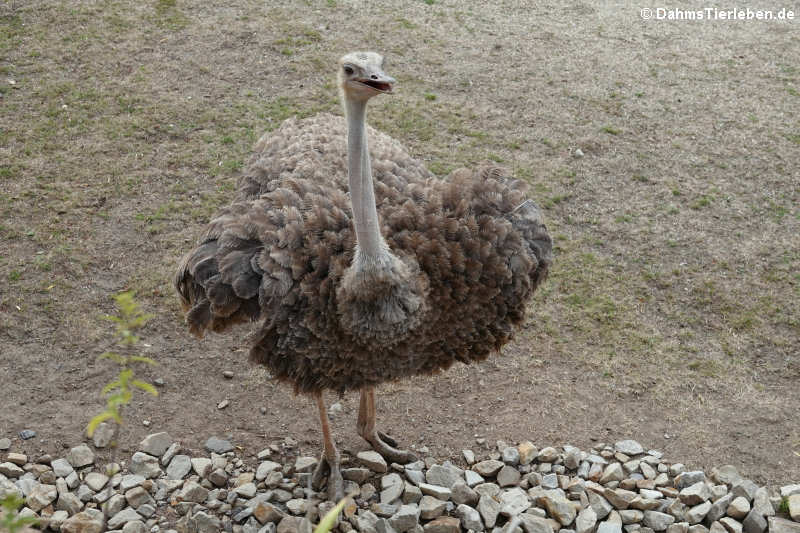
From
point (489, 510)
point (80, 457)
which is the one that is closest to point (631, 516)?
point (489, 510)

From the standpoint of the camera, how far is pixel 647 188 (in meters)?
8.73

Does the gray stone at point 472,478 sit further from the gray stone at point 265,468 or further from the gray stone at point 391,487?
the gray stone at point 265,468

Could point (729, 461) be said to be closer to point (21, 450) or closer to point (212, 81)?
point (21, 450)

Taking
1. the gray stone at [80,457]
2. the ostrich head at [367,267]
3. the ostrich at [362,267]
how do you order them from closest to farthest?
the ostrich head at [367,267] < the ostrich at [362,267] < the gray stone at [80,457]

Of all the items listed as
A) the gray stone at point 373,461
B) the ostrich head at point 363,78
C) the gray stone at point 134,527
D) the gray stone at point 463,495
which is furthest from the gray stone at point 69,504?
the ostrich head at point 363,78

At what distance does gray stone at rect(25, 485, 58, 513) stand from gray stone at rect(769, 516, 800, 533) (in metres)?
4.59

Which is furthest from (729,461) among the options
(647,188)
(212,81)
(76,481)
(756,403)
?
(212,81)

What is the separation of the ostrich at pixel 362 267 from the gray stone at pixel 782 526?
2029mm

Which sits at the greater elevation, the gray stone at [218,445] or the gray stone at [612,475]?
the gray stone at [612,475]

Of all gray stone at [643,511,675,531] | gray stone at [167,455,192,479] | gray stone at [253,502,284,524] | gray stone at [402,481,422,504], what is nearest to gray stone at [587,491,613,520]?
gray stone at [643,511,675,531]

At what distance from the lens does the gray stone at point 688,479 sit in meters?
5.54

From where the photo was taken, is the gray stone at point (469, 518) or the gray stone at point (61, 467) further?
the gray stone at point (61, 467)

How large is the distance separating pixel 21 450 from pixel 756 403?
5487mm

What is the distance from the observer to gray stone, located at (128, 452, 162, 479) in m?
5.61
